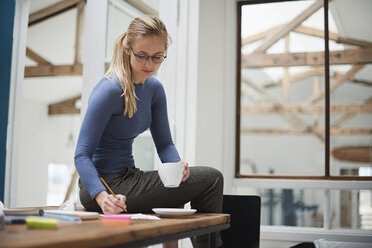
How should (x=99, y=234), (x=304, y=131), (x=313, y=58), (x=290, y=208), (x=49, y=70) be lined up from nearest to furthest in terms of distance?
(x=99, y=234) → (x=313, y=58) → (x=290, y=208) → (x=304, y=131) → (x=49, y=70)

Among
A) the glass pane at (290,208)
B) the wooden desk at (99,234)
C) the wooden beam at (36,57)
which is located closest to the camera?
the wooden desk at (99,234)

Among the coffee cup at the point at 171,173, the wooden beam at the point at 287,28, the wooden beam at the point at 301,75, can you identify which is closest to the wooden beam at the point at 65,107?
the wooden beam at the point at 301,75

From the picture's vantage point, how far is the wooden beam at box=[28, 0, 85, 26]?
7.07m

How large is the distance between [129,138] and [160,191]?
0.85 feet

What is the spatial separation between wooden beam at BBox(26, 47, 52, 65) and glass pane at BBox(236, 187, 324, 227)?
4.61m

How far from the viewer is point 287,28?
13.1ft

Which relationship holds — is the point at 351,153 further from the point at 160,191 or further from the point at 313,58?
Answer: the point at 160,191

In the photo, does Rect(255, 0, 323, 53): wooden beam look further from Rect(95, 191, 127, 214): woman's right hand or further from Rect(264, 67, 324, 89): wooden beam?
Rect(95, 191, 127, 214): woman's right hand

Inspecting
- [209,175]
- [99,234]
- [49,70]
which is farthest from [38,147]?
[99,234]

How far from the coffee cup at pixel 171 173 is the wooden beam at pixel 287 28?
7.36 feet

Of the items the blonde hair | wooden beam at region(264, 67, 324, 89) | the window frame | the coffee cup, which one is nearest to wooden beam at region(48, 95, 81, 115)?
wooden beam at region(264, 67, 324, 89)

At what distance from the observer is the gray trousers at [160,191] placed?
5.22ft

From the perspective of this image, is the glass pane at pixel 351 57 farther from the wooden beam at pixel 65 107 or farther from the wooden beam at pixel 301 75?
the wooden beam at pixel 65 107

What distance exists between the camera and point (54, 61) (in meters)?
8.69
